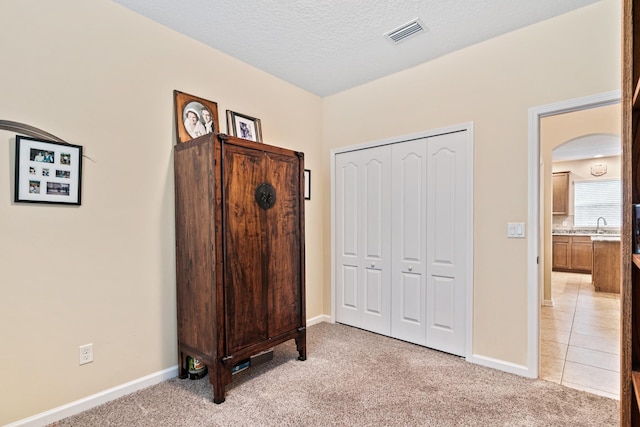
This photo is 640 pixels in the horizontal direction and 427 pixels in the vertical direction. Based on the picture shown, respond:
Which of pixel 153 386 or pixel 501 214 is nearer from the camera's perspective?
pixel 153 386

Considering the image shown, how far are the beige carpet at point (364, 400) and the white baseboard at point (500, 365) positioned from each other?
51 millimetres

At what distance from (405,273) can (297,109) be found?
81.4 inches

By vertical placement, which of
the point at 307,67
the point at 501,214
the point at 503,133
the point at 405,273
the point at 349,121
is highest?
the point at 307,67

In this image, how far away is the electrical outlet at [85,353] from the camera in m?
2.02

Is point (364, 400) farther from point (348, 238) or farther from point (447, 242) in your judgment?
point (348, 238)

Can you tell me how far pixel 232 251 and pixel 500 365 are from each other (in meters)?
2.25

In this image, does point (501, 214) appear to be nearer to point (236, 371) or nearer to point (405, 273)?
point (405, 273)

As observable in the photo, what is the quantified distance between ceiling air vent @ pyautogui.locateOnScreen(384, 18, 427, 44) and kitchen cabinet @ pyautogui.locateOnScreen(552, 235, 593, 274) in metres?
6.70

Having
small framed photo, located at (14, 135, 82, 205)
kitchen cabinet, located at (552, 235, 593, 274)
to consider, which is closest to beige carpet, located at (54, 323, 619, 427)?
small framed photo, located at (14, 135, 82, 205)

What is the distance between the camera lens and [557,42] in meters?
2.30

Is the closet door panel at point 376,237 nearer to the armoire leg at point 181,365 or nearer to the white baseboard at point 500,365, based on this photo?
the white baseboard at point 500,365

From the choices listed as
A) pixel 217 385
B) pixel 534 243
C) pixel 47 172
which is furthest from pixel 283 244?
pixel 534 243

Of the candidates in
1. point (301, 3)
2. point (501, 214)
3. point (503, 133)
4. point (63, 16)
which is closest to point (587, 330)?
point (501, 214)

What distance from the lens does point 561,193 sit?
24.8 ft
